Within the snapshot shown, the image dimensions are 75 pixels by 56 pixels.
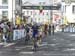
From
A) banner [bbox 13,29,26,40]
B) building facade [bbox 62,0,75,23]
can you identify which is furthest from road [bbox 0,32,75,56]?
building facade [bbox 62,0,75,23]

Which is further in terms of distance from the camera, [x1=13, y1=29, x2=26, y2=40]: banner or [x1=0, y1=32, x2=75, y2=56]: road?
[x1=13, y1=29, x2=26, y2=40]: banner

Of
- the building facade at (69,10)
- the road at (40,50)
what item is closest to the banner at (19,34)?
the road at (40,50)

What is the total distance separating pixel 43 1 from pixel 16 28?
17820mm

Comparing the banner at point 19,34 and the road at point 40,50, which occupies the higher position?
the banner at point 19,34

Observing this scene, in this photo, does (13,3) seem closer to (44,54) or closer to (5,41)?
(5,41)

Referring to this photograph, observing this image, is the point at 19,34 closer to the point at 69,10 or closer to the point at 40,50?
the point at 40,50

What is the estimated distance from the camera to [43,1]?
53.8 m

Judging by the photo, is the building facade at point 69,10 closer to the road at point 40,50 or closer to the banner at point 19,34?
the banner at point 19,34

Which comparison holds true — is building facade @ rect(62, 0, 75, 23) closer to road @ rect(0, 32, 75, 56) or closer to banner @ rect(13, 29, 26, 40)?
banner @ rect(13, 29, 26, 40)

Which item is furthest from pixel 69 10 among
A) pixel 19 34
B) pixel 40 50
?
pixel 40 50

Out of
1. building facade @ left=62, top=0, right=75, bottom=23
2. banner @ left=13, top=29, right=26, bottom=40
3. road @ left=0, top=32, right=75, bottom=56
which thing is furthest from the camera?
building facade @ left=62, top=0, right=75, bottom=23

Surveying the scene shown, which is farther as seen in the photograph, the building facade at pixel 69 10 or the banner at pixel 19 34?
the building facade at pixel 69 10

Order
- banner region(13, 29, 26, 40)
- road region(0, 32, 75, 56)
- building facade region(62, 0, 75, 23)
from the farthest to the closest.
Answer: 1. building facade region(62, 0, 75, 23)
2. banner region(13, 29, 26, 40)
3. road region(0, 32, 75, 56)

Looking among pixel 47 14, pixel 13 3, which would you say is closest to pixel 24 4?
pixel 13 3
